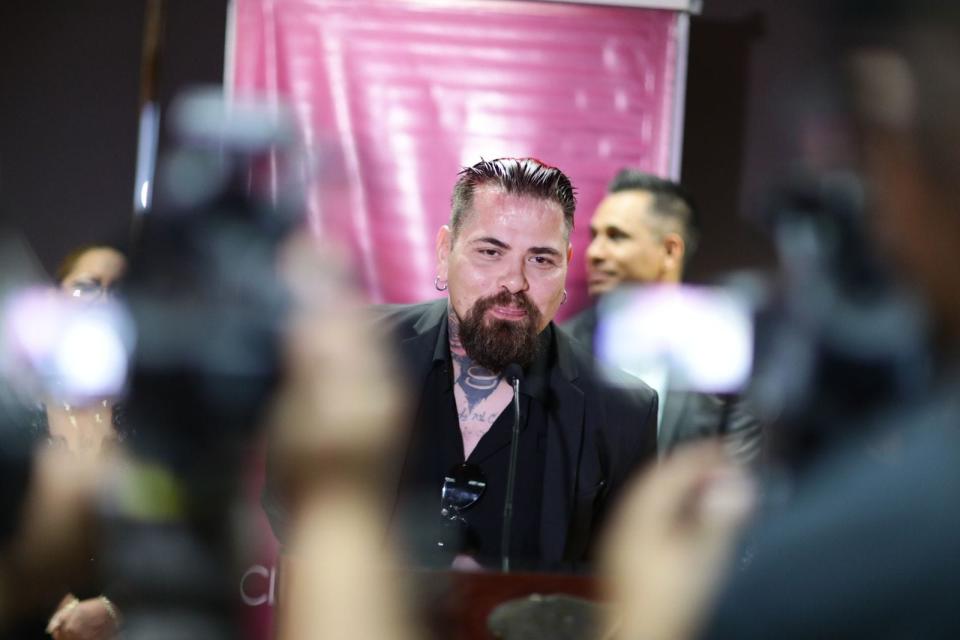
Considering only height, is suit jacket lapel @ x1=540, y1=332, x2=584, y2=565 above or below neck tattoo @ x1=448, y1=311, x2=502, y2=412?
below

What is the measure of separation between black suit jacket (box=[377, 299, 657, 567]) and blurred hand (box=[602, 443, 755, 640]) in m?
0.80

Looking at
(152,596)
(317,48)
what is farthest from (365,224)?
(152,596)

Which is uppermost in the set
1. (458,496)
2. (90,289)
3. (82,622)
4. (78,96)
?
(78,96)

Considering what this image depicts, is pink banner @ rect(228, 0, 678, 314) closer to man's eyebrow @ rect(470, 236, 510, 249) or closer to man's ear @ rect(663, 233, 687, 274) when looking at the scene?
man's ear @ rect(663, 233, 687, 274)

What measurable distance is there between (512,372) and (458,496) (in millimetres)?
218

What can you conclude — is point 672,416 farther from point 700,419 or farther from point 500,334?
point 500,334

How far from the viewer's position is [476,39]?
7.14ft

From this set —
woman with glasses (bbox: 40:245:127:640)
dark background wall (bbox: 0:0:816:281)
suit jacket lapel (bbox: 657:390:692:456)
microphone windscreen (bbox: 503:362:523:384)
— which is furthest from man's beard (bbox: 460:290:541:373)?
dark background wall (bbox: 0:0:816:281)

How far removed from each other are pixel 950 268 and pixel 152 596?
26.1 inches

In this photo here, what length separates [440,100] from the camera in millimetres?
2162

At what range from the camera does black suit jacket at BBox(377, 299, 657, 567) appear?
1.39 meters

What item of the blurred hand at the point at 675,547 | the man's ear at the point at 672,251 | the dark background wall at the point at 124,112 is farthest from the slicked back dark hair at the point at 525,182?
the dark background wall at the point at 124,112

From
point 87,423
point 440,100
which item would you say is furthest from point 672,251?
point 87,423

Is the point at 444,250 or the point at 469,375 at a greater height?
the point at 444,250
